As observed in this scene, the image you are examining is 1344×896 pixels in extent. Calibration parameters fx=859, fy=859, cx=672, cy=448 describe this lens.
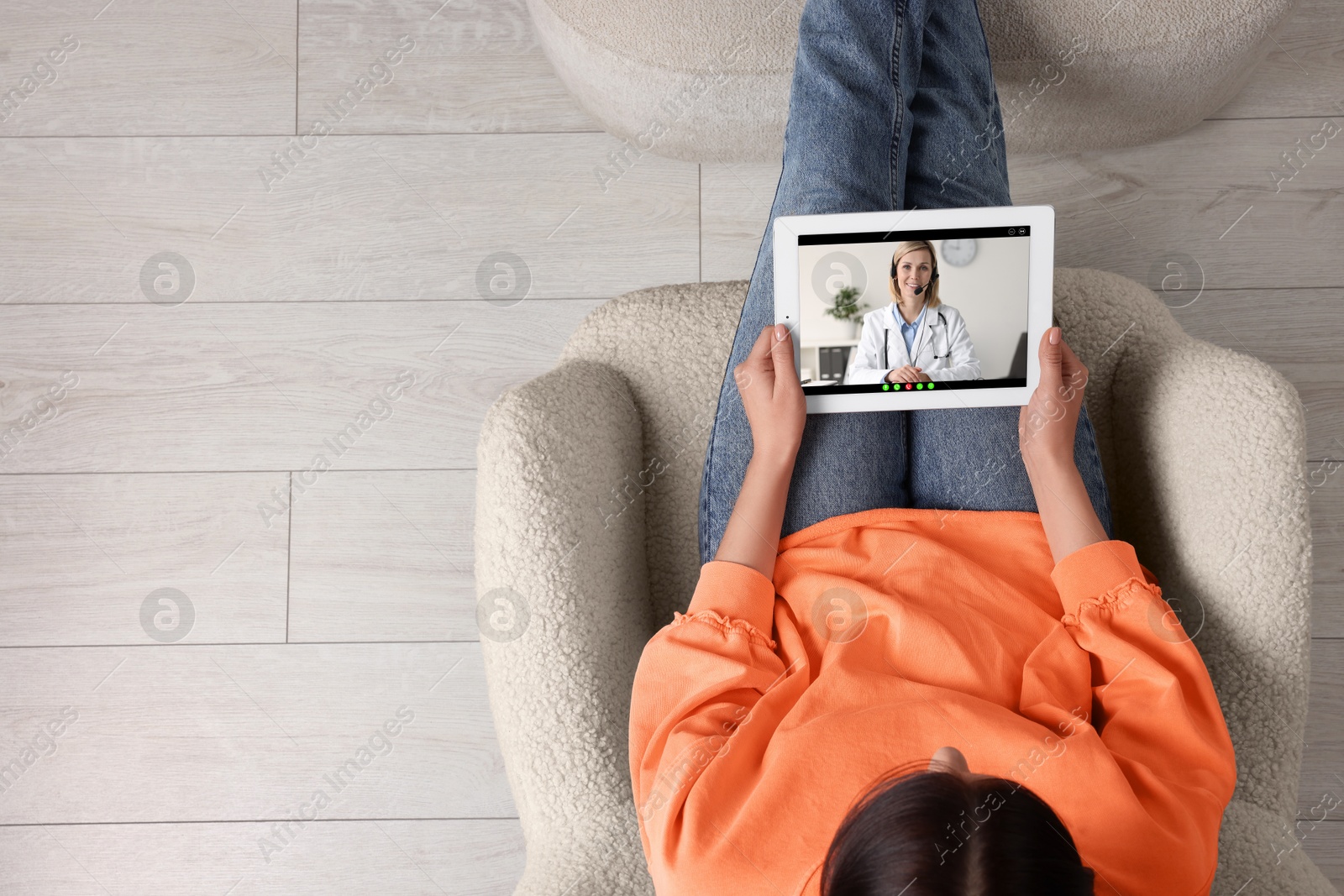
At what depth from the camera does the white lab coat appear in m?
0.75

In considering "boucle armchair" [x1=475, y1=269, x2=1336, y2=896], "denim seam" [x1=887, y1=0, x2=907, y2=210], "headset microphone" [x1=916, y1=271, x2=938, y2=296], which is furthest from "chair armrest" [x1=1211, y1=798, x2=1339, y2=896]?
"denim seam" [x1=887, y1=0, x2=907, y2=210]

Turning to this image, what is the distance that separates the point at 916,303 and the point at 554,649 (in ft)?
1.43

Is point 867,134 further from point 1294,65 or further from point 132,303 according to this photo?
point 132,303

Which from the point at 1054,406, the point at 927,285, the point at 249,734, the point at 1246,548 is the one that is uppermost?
the point at 927,285

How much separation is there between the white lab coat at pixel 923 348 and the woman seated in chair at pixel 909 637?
48mm

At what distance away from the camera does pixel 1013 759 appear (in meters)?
0.60

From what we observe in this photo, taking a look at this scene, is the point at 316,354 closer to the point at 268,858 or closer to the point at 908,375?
the point at 268,858

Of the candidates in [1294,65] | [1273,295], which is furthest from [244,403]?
[1294,65]

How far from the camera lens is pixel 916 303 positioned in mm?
743

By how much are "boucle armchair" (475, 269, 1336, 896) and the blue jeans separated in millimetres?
85

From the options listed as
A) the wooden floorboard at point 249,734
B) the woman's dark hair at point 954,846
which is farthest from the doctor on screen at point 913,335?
the wooden floorboard at point 249,734

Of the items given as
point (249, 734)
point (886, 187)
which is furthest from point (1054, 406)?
point (249, 734)

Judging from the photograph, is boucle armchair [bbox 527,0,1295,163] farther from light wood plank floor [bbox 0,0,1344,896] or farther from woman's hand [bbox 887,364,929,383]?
woman's hand [bbox 887,364,929,383]

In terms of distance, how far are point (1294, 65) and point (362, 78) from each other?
49.0 inches
